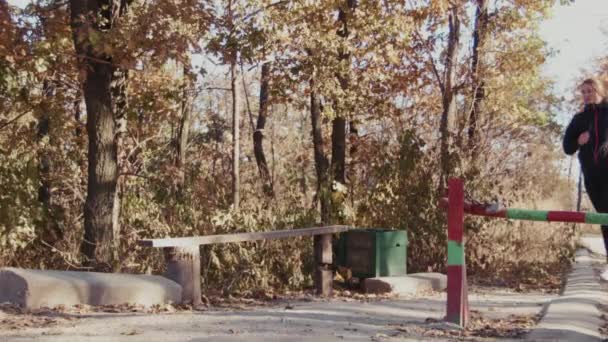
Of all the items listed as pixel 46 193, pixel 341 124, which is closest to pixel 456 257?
pixel 341 124

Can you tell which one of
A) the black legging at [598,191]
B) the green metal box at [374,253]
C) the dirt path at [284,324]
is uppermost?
the black legging at [598,191]

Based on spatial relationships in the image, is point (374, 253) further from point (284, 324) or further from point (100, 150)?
point (284, 324)

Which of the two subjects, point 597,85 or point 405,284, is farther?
point 405,284

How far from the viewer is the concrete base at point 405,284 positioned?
1023 centimetres

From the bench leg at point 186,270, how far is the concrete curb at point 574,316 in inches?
135

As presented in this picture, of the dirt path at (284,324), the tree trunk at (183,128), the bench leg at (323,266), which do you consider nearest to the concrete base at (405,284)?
the bench leg at (323,266)

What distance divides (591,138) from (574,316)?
5.13 ft

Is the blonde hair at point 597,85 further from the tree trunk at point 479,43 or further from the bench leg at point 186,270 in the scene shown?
the tree trunk at point 479,43

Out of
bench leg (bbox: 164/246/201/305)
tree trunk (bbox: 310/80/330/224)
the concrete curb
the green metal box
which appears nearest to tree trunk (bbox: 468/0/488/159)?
tree trunk (bbox: 310/80/330/224)

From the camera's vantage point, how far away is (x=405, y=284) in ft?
33.7

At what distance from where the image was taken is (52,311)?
7168 mm

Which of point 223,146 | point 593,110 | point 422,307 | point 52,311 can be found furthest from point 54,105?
point 223,146

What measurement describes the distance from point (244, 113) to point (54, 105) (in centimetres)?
2576

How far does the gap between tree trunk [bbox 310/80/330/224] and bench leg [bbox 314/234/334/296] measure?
8.09 feet
